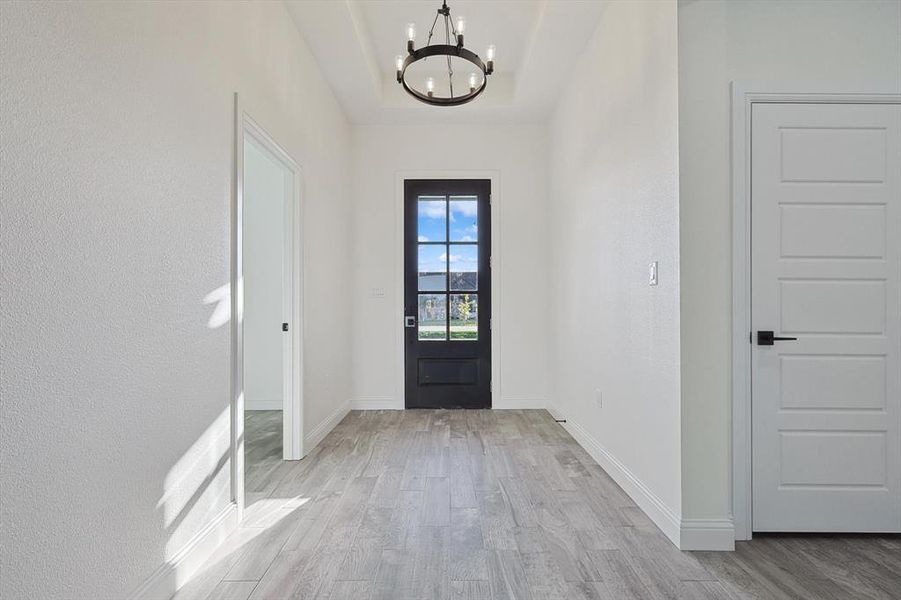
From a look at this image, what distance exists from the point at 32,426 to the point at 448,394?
3.97 metres

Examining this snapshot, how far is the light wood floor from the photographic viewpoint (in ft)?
6.02

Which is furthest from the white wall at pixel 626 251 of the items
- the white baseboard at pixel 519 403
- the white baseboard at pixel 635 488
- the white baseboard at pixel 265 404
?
the white baseboard at pixel 265 404

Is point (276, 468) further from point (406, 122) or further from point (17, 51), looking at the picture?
point (406, 122)

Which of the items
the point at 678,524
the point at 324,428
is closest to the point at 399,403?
the point at 324,428

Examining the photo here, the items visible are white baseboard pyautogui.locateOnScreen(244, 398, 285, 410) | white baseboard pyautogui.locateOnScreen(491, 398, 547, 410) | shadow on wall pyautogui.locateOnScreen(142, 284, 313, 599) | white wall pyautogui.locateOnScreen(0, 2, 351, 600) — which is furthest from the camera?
white baseboard pyautogui.locateOnScreen(244, 398, 285, 410)

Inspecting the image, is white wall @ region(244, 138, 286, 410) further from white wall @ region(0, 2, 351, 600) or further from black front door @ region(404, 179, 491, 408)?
white wall @ region(0, 2, 351, 600)

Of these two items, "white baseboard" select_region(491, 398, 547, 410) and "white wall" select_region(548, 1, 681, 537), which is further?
"white baseboard" select_region(491, 398, 547, 410)

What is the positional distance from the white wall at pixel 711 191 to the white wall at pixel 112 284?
2.14m

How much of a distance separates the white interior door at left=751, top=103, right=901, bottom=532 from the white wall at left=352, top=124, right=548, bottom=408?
9.22 ft

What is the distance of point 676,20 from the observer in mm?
2160

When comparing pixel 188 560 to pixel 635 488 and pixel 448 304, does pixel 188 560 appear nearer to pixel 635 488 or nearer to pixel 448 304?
pixel 635 488

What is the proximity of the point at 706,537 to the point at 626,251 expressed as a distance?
5.04ft

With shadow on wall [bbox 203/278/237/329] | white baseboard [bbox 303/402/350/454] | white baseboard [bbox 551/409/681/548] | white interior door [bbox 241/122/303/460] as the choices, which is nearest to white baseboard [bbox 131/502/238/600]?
shadow on wall [bbox 203/278/237/329]

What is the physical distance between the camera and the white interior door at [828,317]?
2221 mm
